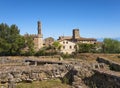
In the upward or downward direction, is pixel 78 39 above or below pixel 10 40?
above

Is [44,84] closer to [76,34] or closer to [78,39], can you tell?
[78,39]

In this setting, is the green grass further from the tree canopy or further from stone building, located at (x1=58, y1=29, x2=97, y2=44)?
stone building, located at (x1=58, y1=29, x2=97, y2=44)

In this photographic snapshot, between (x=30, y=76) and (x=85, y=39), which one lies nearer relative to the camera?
(x=30, y=76)

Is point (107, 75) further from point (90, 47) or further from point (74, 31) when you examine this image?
point (74, 31)

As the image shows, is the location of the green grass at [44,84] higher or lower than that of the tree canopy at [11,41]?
lower

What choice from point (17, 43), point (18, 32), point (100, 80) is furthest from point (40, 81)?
point (18, 32)

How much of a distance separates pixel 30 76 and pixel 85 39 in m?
98.9

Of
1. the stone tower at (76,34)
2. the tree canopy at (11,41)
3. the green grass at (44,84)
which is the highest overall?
the stone tower at (76,34)

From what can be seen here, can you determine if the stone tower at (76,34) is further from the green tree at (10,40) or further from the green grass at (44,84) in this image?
the green grass at (44,84)

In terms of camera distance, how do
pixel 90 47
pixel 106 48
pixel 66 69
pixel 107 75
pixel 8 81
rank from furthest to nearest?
1. pixel 106 48
2. pixel 90 47
3. pixel 66 69
4. pixel 8 81
5. pixel 107 75

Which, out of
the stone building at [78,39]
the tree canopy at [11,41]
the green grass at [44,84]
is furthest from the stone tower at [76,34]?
the green grass at [44,84]

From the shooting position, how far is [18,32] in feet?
232

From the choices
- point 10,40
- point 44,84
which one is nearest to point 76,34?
point 10,40

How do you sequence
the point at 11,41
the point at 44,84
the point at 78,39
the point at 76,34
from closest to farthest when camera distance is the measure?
the point at 44,84
the point at 11,41
the point at 78,39
the point at 76,34
